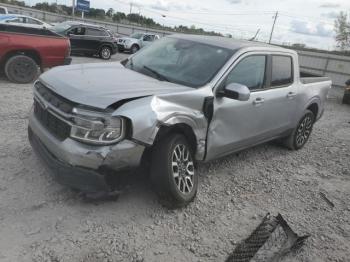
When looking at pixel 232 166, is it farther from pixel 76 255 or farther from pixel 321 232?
pixel 76 255

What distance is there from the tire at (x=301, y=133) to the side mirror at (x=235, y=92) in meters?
2.56

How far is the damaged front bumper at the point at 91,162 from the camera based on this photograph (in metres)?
3.16

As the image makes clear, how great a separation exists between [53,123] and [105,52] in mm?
15471

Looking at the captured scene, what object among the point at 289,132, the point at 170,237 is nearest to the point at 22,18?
the point at 289,132

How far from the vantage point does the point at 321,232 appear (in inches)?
153

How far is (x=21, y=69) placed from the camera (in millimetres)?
8633

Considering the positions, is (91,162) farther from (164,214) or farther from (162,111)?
(164,214)

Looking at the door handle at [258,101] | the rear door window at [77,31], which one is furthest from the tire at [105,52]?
the door handle at [258,101]

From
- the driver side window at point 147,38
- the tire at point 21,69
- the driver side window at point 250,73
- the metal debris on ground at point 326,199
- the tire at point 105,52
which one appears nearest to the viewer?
the driver side window at point 250,73

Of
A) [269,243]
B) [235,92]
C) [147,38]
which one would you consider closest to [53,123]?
[235,92]

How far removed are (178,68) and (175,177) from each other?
4.58 ft

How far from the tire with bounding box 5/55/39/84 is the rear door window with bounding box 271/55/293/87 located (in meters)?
6.08

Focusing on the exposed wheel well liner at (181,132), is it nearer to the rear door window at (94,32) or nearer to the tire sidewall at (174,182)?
the tire sidewall at (174,182)

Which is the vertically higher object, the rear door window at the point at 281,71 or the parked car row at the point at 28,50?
the rear door window at the point at 281,71
